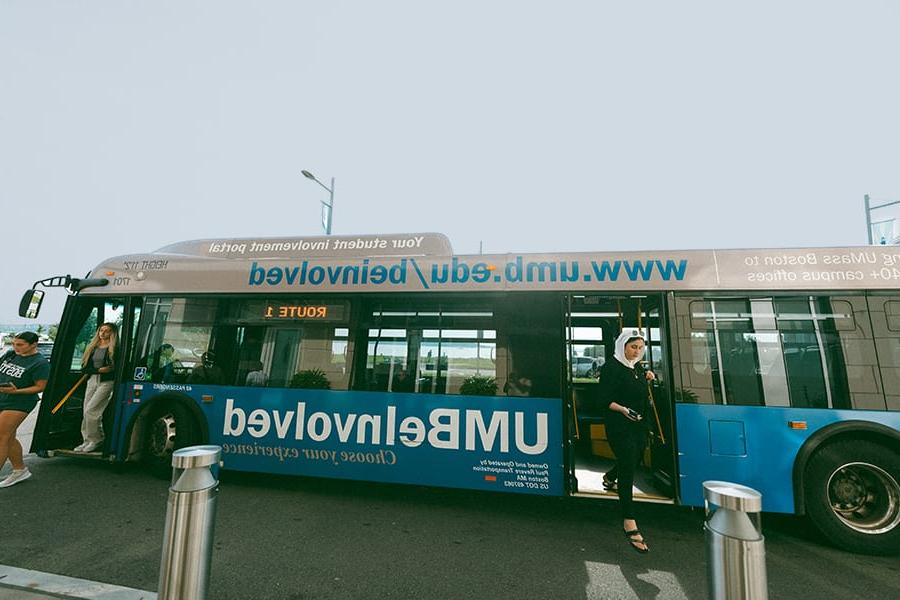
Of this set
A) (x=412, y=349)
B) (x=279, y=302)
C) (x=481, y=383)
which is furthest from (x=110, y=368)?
(x=481, y=383)

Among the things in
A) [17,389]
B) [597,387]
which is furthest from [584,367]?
[17,389]

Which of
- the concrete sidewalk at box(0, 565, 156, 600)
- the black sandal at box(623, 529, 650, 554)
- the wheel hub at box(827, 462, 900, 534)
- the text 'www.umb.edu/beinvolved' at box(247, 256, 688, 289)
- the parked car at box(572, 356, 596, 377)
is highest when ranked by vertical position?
the text 'www.umb.edu/beinvolved' at box(247, 256, 688, 289)

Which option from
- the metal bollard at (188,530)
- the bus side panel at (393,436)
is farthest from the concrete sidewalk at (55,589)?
the bus side panel at (393,436)

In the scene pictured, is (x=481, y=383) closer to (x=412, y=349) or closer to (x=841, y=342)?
(x=412, y=349)

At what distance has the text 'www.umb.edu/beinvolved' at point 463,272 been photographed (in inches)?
187

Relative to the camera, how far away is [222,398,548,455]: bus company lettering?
4707 mm

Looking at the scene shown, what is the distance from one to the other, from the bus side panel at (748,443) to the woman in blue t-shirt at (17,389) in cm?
762

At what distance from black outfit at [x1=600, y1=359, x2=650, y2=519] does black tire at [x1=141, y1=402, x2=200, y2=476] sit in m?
5.02

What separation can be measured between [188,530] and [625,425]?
11.7ft

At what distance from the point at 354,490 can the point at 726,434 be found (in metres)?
4.38

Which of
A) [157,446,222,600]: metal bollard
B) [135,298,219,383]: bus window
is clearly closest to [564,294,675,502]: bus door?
[157,446,222,600]: metal bollard

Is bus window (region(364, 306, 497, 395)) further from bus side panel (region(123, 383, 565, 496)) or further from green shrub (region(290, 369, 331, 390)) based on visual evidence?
green shrub (region(290, 369, 331, 390))

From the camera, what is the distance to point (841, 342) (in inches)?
169

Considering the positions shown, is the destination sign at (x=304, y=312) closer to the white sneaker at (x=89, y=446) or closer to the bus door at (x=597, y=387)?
the bus door at (x=597, y=387)
